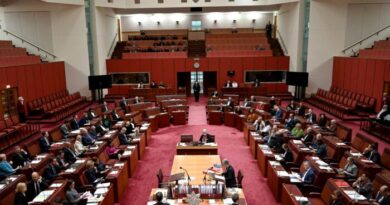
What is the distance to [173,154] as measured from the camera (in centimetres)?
1279

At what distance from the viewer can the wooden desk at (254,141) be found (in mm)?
11875

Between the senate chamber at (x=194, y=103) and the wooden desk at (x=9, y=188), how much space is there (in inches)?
1.4

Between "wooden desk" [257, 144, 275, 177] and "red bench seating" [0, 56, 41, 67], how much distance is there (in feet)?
44.3

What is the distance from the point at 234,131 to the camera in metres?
16.0

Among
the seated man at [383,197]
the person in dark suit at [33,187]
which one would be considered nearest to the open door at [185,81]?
the person in dark suit at [33,187]

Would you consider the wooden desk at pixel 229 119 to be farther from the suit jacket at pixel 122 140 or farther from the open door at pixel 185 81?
the open door at pixel 185 81

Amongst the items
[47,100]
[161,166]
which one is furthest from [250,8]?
[161,166]

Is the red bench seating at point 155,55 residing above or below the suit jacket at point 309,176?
above

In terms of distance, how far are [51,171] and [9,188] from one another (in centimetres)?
120

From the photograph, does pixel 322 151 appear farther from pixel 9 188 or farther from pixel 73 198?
pixel 9 188

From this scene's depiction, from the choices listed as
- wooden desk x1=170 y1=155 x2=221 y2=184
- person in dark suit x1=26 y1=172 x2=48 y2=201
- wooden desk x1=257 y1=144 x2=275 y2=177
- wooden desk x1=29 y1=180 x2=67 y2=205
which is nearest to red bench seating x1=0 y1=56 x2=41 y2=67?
person in dark suit x1=26 y1=172 x2=48 y2=201

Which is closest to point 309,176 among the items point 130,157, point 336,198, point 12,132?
point 336,198

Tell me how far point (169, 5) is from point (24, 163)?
64.2ft

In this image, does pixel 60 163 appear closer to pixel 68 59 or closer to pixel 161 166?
pixel 161 166
